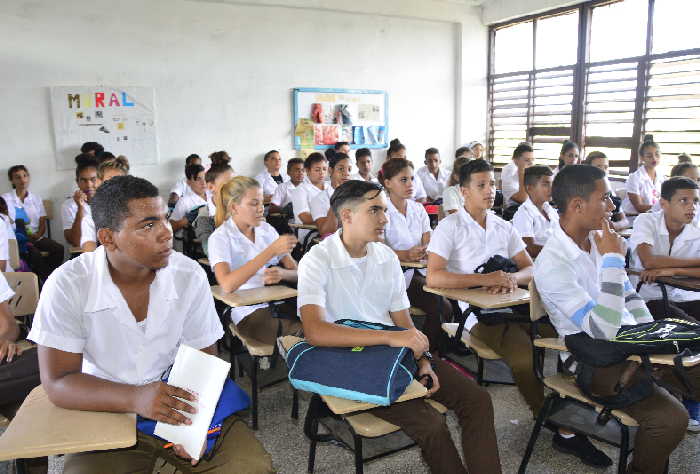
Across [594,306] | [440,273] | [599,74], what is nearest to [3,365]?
[440,273]

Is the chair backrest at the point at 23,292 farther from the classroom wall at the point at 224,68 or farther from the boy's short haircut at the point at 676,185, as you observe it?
the classroom wall at the point at 224,68

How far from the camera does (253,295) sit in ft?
8.55

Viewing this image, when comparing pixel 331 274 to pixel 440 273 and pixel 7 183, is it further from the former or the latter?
pixel 7 183

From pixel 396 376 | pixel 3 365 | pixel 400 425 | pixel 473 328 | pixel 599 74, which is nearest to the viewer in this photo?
pixel 396 376

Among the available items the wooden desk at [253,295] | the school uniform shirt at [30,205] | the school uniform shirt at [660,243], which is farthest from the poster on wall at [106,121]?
the school uniform shirt at [660,243]

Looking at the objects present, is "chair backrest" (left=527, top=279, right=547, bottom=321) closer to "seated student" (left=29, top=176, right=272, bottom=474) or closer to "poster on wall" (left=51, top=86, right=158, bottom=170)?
"seated student" (left=29, top=176, right=272, bottom=474)

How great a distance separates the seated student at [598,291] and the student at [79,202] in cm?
340

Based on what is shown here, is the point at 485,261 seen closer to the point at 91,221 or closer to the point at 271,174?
the point at 91,221

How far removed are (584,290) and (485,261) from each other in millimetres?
945

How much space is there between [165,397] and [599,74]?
24.7 ft

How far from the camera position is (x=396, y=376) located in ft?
5.31

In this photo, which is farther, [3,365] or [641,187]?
[641,187]

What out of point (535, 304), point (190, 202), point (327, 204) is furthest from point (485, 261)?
point (190, 202)

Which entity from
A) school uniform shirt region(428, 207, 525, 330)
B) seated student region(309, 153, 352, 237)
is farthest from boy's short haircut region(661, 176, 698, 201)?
seated student region(309, 153, 352, 237)
